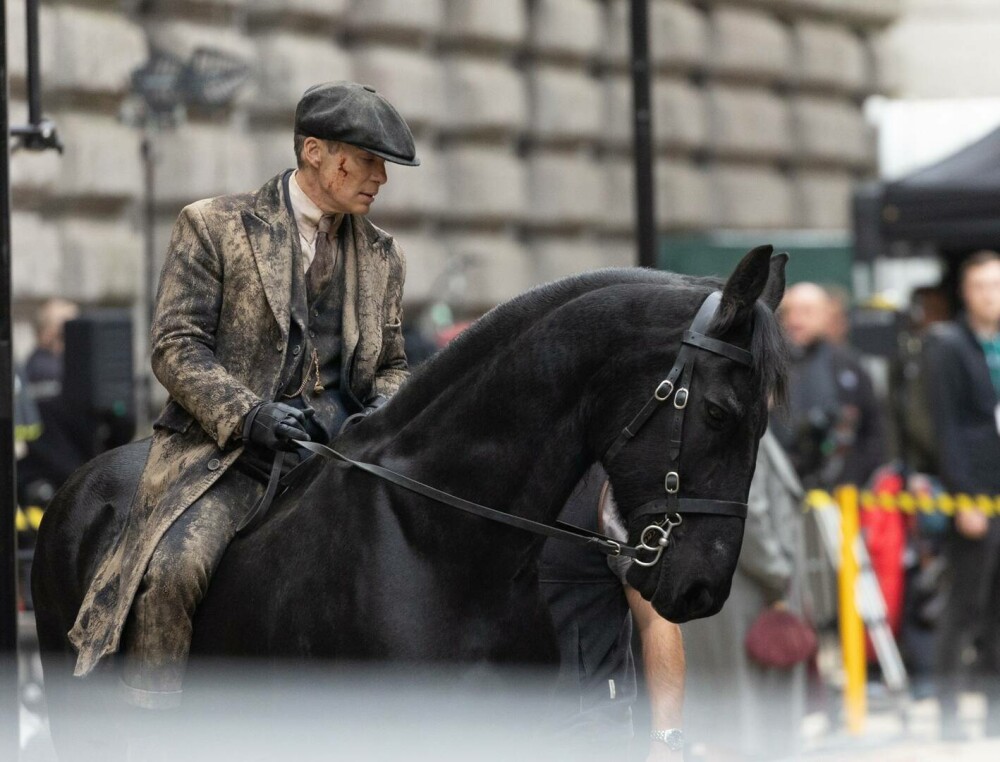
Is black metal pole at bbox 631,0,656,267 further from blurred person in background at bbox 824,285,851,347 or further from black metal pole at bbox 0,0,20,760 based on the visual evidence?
blurred person in background at bbox 824,285,851,347

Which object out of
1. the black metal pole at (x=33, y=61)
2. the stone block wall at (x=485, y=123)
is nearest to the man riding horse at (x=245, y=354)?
the black metal pole at (x=33, y=61)

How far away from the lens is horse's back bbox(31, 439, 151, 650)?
5156mm

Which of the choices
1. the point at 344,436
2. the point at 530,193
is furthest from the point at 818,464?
the point at 344,436

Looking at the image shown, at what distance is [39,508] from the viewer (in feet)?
28.7

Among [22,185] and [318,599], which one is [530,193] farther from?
[318,599]

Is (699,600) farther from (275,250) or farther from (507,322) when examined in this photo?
(275,250)

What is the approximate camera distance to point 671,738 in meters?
4.92

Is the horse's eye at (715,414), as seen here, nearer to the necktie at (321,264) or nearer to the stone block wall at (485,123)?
the necktie at (321,264)

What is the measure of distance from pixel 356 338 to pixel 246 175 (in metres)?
7.77

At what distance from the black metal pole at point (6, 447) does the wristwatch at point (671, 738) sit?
1.66m

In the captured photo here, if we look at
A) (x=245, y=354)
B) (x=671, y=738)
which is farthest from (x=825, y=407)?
(x=245, y=354)

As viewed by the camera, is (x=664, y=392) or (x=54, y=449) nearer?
(x=664, y=392)

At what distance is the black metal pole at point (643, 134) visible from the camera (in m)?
6.62

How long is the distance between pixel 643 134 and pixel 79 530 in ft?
7.85
